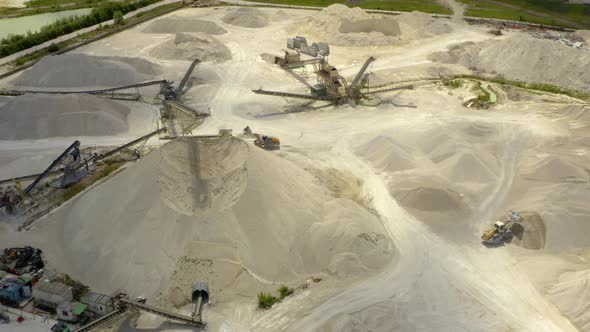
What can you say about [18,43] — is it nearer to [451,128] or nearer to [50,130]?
[50,130]

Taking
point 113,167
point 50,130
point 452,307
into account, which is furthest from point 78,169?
point 452,307

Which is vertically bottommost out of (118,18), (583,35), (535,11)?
(118,18)

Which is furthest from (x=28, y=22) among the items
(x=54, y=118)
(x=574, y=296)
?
(x=574, y=296)

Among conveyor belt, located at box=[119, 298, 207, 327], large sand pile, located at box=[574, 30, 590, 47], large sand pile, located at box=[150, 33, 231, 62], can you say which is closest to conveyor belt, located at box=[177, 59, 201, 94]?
large sand pile, located at box=[150, 33, 231, 62]

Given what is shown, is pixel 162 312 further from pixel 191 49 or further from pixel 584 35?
pixel 584 35

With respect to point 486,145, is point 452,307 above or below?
below
